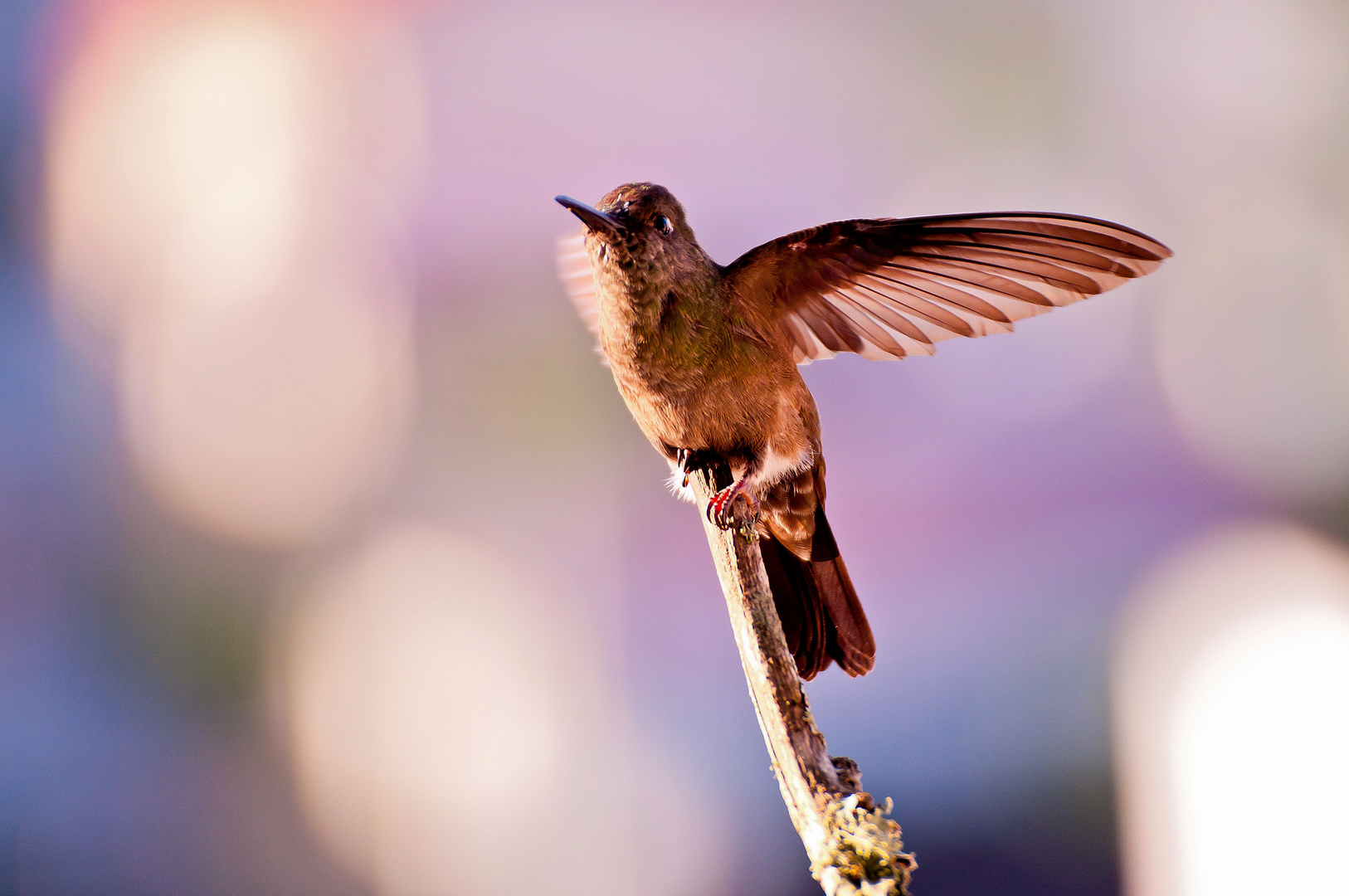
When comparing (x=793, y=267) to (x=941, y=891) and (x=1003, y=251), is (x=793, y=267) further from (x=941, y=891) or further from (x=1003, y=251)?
(x=941, y=891)

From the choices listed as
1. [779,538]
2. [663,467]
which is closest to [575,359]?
[663,467]

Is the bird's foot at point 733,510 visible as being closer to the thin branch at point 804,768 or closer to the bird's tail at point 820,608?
the thin branch at point 804,768

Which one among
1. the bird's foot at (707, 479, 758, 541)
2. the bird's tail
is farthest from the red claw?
the bird's tail

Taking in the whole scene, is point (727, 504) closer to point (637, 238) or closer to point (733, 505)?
point (733, 505)

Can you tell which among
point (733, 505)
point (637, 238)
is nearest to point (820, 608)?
point (733, 505)

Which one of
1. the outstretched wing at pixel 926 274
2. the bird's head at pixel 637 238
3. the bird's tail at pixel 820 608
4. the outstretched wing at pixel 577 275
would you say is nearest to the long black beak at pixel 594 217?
the bird's head at pixel 637 238

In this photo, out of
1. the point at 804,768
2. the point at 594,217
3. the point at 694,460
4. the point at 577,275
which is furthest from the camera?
the point at 577,275
